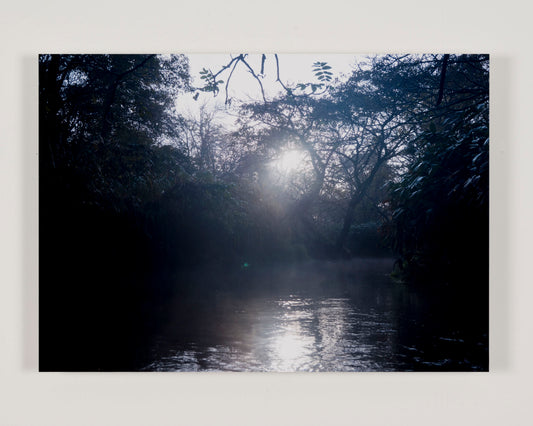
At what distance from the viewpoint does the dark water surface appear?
97.9 inches

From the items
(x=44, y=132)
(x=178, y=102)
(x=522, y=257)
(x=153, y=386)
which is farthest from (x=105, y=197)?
(x=522, y=257)

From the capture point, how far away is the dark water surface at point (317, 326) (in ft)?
8.16

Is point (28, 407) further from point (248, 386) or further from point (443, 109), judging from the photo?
point (443, 109)

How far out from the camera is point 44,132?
265 centimetres

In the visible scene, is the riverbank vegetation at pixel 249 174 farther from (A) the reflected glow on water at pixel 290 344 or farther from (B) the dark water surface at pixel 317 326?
(A) the reflected glow on water at pixel 290 344

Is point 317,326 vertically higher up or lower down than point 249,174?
lower down

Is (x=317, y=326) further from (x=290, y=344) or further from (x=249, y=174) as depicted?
(x=249, y=174)

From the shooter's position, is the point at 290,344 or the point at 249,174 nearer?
the point at 290,344

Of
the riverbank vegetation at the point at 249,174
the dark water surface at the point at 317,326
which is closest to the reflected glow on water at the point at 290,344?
the dark water surface at the point at 317,326

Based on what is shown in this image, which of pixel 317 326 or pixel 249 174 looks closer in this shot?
pixel 317 326

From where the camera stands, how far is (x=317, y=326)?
8.48 ft

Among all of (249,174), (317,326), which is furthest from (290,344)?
(249,174)

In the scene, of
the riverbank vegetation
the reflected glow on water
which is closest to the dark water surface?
the reflected glow on water

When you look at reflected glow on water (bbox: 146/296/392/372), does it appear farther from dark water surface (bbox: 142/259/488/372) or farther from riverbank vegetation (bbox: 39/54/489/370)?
riverbank vegetation (bbox: 39/54/489/370)
